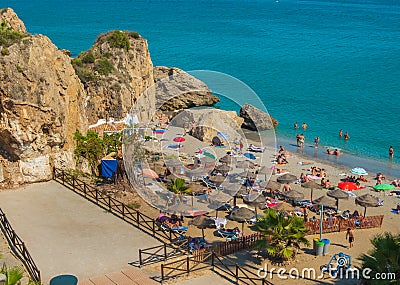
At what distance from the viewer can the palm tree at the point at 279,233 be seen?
18.8m

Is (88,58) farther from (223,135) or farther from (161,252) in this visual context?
(161,252)

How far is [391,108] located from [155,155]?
34221 mm

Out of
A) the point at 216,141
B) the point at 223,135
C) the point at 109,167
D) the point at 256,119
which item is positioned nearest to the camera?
the point at 109,167

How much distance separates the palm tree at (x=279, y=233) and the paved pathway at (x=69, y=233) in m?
4.07

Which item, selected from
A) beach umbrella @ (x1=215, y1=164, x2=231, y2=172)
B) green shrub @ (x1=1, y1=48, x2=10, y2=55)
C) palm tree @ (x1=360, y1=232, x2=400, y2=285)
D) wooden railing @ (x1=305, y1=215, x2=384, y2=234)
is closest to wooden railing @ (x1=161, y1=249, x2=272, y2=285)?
palm tree @ (x1=360, y1=232, x2=400, y2=285)

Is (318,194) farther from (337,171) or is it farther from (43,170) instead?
(43,170)

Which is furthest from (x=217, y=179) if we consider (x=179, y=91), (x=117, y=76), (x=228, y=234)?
(x=179, y=91)

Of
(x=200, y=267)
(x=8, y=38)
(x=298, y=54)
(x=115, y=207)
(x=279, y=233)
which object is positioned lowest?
(x=200, y=267)

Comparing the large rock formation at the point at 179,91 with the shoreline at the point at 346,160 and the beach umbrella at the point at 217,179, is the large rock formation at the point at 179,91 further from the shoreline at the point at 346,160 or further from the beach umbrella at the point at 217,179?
the beach umbrella at the point at 217,179

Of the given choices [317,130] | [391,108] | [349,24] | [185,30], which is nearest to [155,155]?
[317,130]

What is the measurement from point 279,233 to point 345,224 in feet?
18.8

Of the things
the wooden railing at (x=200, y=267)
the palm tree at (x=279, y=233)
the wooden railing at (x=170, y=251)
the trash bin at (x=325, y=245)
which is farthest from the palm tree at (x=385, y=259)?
the trash bin at (x=325, y=245)

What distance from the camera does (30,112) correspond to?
77.7 ft

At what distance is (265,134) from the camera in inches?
1859
